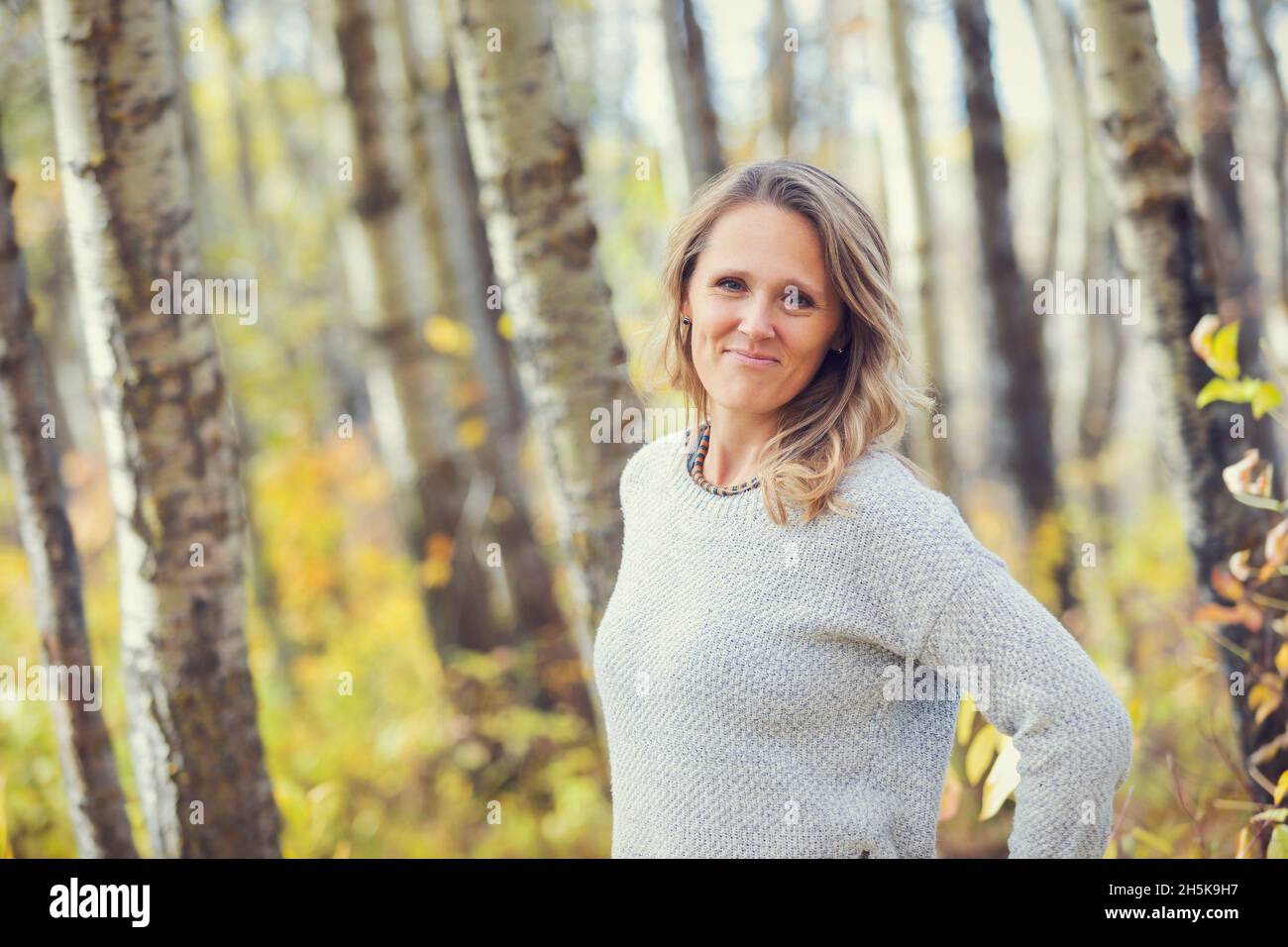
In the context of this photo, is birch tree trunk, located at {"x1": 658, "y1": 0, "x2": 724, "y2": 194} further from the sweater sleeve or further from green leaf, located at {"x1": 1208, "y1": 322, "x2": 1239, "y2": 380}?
the sweater sleeve

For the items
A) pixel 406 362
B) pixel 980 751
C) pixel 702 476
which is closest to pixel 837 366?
pixel 702 476

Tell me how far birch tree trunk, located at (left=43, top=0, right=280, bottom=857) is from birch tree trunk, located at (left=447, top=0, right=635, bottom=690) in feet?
2.81

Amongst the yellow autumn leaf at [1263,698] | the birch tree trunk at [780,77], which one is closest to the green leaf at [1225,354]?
the yellow autumn leaf at [1263,698]

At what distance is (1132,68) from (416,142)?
14.3 feet

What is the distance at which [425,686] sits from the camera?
6.75 meters

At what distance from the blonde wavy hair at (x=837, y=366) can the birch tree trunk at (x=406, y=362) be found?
415 centimetres

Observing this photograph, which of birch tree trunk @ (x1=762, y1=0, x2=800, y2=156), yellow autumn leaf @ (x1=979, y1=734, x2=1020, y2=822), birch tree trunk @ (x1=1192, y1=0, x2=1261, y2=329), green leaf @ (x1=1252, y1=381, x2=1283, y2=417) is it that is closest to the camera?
yellow autumn leaf @ (x1=979, y1=734, x2=1020, y2=822)

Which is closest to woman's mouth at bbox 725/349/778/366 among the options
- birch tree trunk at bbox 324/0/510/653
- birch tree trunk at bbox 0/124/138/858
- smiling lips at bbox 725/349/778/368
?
smiling lips at bbox 725/349/778/368

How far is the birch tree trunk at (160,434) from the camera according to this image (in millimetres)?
2916

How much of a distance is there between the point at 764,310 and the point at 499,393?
4865 mm

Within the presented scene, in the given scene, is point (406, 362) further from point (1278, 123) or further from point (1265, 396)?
point (1278, 123)

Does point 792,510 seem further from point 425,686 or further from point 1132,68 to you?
point 425,686

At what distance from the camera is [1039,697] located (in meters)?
1.63

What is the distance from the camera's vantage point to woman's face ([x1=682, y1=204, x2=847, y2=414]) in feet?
6.18
